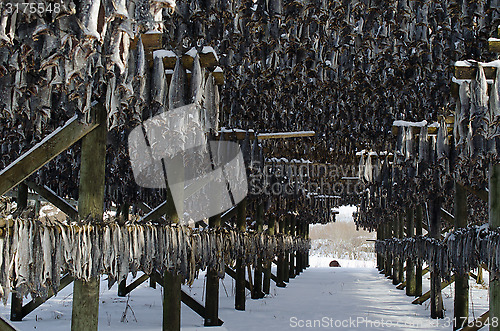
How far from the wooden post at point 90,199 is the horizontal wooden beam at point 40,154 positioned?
254 millimetres

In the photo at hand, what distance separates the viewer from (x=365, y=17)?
20.9 ft

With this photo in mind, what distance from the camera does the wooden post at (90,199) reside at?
5.14 metres

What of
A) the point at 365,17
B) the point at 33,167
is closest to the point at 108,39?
the point at 33,167

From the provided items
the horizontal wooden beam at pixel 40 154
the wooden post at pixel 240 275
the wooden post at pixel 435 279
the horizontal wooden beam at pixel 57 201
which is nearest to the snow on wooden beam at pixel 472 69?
the horizontal wooden beam at pixel 40 154

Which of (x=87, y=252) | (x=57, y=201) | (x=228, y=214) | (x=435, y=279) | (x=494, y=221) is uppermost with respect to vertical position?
(x=87, y=252)

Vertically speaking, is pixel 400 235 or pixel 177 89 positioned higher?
pixel 177 89

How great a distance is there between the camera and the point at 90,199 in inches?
209

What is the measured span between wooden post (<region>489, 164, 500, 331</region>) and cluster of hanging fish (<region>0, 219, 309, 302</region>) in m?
4.06

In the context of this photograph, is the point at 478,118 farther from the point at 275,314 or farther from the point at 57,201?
the point at 275,314

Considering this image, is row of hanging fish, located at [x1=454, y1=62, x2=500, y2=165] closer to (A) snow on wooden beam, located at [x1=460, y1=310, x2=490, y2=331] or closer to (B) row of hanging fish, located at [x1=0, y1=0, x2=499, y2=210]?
(B) row of hanging fish, located at [x1=0, y1=0, x2=499, y2=210]

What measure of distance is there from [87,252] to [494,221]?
5368mm

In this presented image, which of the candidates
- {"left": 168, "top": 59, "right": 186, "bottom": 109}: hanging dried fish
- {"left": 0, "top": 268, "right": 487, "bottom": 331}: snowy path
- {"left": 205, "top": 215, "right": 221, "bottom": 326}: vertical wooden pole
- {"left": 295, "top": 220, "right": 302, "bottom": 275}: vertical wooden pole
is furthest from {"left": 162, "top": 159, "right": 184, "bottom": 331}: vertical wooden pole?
{"left": 295, "top": 220, "right": 302, "bottom": 275}: vertical wooden pole

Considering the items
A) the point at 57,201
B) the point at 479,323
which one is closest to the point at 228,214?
the point at 57,201

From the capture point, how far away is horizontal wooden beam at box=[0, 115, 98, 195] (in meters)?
4.71
